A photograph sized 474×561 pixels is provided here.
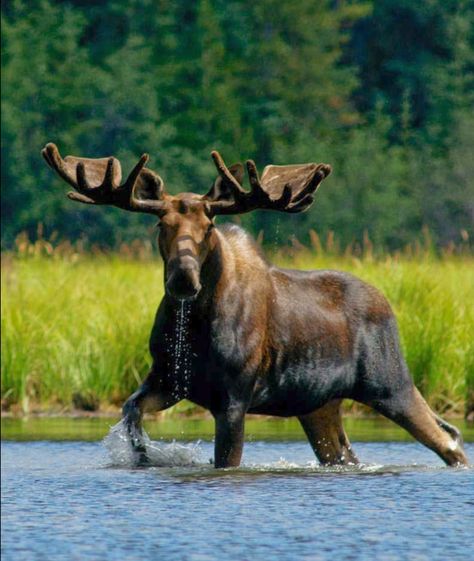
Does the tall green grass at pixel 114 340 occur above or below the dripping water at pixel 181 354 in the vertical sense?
below

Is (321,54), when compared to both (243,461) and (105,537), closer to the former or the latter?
(243,461)

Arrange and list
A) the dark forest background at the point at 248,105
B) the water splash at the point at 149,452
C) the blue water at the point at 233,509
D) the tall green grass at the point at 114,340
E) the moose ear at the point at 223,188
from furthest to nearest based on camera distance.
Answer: the dark forest background at the point at 248,105, the tall green grass at the point at 114,340, the moose ear at the point at 223,188, the water splash at the point at 149,452, the blue water at the point at 233,509

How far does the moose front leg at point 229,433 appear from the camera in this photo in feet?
35.1

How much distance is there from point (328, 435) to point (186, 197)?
76.1 inches

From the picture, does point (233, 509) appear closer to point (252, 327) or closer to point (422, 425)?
point (252, 327)

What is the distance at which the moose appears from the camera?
10.6 metres

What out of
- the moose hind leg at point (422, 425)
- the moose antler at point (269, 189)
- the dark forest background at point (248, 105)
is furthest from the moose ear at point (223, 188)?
the dark forest background at point (248, 105)

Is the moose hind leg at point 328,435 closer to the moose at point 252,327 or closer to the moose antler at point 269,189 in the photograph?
the moose at point 252,327

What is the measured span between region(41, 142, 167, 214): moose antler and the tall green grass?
5026 mm

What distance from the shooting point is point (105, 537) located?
848 cm

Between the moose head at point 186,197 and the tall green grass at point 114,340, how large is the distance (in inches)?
178

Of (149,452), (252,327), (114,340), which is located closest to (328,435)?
(252,327)

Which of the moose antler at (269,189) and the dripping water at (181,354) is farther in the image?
the moose antler at (269,189)

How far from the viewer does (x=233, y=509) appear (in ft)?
30.7
